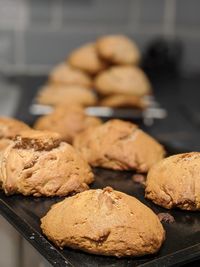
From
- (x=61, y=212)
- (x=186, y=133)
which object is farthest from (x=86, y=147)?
(x=186, y=133)

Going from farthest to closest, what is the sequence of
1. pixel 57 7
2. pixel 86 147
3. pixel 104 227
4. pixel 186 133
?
pixel 57 7 → pixel 186 133 → pixel 86 147 → pixel 104 227

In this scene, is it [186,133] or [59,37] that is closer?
[186,133]

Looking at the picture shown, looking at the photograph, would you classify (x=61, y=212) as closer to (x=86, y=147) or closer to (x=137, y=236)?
(x=137, y=236)

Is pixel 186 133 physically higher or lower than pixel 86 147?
lower

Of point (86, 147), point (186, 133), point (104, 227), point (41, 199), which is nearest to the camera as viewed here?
point (104, 227)

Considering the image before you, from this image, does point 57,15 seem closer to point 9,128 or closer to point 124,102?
point 124,102

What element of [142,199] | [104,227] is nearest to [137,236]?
[104,227]
